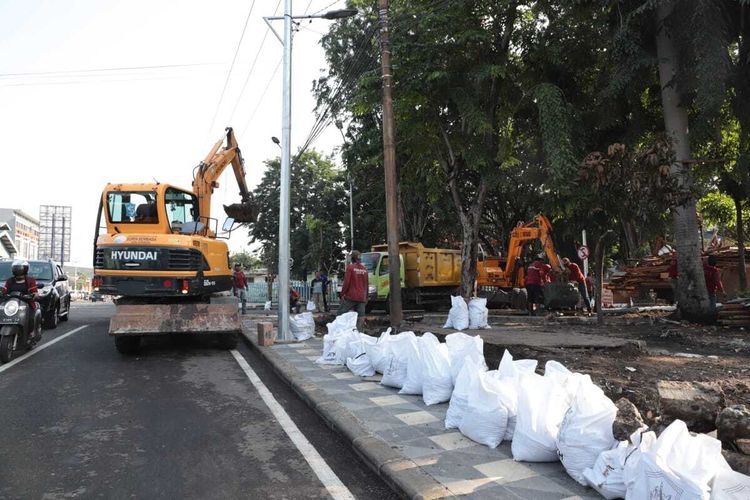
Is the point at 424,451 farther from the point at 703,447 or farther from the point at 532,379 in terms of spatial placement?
the point at 703,447

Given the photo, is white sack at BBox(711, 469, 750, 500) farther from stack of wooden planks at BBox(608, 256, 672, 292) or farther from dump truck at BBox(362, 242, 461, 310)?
stack of wooden planks at BBox(608, 256, 672, 292)

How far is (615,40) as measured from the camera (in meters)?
13.0

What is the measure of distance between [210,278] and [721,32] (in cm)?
1206

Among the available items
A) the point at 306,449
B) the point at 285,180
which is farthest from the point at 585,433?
the point at 285,180

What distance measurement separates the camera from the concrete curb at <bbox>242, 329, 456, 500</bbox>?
3.59m

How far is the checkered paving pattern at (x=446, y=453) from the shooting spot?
353cm

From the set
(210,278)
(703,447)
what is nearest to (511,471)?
(703,447)

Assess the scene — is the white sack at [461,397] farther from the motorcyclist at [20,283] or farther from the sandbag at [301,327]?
the motorcyclist at [20,283]

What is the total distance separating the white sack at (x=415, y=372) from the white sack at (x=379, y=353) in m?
0.76

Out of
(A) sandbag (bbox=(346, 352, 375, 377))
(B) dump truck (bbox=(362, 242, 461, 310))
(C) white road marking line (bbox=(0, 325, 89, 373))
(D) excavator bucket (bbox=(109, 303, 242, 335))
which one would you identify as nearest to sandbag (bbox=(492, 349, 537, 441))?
(A) sandbag (bbox=(346, 352, 375, 377))

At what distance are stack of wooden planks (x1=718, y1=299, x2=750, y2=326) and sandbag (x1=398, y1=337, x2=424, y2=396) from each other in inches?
347

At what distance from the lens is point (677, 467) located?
9.08ft

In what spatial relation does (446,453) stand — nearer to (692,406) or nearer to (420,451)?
(420,451)

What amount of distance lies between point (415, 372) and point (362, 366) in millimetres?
1444
